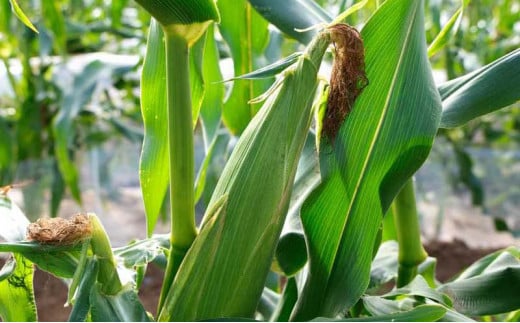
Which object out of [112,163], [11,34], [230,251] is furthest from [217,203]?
[112,163]

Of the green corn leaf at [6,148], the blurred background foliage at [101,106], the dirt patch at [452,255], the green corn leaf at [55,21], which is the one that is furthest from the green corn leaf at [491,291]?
the green corn leaf at [6,148]

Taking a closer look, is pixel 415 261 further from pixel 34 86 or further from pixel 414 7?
pixel 34 86

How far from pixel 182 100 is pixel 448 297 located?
0.25 meters

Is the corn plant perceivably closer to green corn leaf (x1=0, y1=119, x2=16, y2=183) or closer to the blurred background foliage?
the blurred background foliage

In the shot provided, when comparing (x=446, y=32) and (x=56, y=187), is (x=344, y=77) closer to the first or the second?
(x=446, y=32)

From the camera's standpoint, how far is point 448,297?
1.59 ft

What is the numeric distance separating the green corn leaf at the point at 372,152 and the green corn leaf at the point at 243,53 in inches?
7.7

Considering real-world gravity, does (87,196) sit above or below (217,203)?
below

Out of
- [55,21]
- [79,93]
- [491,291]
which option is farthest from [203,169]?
[55,21]

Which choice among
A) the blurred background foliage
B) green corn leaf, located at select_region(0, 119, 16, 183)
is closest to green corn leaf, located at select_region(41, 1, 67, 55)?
the blurred background foliage

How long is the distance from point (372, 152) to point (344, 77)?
0.19ft

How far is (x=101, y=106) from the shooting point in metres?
1.92

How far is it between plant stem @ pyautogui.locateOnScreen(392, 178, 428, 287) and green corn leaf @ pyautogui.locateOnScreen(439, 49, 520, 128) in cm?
7

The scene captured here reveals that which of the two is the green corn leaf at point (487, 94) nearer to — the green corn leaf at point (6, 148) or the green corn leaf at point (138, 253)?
the green corn leaf at point (138, 253)
